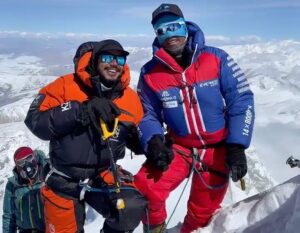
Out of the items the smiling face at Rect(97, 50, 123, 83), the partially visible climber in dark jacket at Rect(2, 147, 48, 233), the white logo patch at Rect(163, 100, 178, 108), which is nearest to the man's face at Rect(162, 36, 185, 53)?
the white logo patch at Rect(163, 100, 178, 108)

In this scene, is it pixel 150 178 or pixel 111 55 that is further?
pixel 150 178

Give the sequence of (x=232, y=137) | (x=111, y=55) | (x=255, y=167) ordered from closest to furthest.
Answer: (x=111, y=55), (x=232, y=137), (x=255, y=167)

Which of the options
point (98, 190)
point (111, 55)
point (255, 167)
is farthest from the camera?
point (255, 167)

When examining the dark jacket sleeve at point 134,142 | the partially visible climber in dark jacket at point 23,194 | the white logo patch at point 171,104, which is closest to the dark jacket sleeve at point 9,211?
the partially visible climber in dark jacket at point 23,194

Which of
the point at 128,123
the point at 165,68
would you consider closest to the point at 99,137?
the point at 128,123

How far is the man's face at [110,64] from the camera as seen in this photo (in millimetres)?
5078

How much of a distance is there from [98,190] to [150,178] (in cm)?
86

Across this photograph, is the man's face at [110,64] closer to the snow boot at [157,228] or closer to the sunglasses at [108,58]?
the sunglasses at [108,58]

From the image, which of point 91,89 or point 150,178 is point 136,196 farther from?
point 91,89

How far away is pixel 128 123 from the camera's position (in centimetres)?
552

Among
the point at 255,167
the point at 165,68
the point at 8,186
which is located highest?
the point at 165,68

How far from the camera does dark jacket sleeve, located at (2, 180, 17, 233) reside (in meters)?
7.62

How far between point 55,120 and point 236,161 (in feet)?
8.23

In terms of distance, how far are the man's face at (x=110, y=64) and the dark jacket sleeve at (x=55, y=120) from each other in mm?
542
